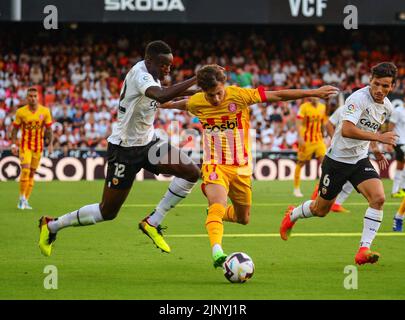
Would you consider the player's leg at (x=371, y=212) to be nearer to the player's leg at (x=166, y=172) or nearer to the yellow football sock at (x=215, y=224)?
Answer: the yellow football sock at (x=215, y=224)

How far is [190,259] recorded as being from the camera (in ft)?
34.5

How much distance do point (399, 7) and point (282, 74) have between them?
4.69m

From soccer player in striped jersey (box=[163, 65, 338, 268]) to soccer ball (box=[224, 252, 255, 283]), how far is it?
1.91 ft

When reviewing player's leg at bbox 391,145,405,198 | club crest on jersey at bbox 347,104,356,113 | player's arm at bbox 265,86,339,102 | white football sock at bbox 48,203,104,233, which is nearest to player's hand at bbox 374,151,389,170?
club crest on jersey at bbox 347,104,356,113

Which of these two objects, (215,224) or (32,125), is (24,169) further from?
(215,224)

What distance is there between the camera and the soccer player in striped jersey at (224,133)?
916 centimetres

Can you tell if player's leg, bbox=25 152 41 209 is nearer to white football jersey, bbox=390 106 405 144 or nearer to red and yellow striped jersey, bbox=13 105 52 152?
red and yellow striped jersey, bbox=13 105 52 152

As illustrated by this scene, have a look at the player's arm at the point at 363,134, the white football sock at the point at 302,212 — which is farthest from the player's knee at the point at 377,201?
the white football sock at the point at 302,212

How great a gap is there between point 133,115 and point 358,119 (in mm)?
2498

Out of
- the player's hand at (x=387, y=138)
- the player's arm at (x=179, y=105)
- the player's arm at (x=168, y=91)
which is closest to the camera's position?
the player's arm at (x=168, y=91)

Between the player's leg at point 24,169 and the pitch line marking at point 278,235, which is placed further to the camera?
the player's leg at point 24,169

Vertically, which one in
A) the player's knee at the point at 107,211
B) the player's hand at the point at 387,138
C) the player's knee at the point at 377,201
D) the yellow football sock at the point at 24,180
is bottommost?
the player's knee at the point at 107,211

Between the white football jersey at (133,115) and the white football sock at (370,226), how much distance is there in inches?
103

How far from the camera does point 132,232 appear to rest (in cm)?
1338
